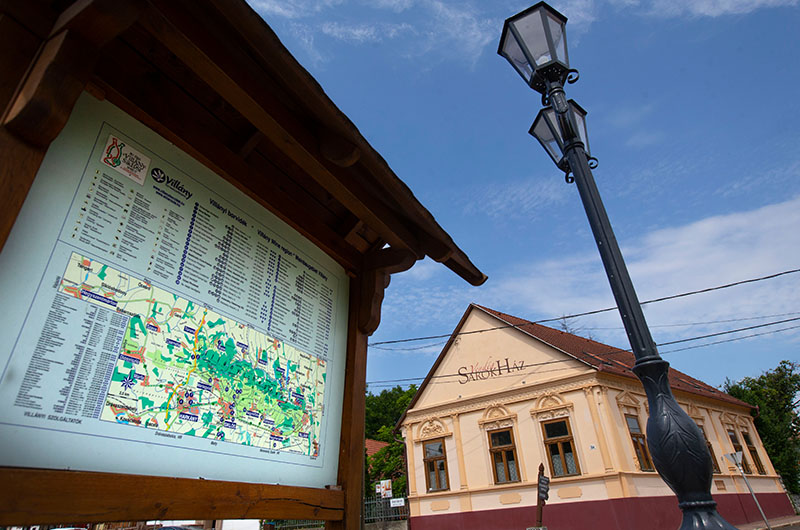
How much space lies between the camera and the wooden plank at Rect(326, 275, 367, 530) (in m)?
2.53

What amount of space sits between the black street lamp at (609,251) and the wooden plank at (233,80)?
1.67m

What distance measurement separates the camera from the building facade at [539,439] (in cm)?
1233

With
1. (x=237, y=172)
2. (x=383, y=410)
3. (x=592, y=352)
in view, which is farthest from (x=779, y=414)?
(x=237, y=172)

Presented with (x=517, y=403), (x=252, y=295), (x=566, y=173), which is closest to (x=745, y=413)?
(x=517, y=403)

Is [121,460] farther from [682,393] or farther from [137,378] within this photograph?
[682,393]

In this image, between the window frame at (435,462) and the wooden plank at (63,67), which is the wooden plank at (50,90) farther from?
the window frame at (435,462)

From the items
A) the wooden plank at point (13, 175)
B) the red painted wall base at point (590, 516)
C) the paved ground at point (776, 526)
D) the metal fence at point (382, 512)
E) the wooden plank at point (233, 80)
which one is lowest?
the paved ground at point (776, 526)

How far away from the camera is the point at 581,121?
12.0ft

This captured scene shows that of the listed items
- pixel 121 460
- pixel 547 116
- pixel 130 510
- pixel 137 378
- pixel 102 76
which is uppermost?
pixel 547 116

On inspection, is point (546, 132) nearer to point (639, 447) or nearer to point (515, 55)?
point (515, 55)

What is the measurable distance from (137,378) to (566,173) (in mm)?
3404

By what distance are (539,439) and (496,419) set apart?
1546 mm

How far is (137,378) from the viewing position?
171cm

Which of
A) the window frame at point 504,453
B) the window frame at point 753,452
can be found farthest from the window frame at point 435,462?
the window frame at point 753,452
